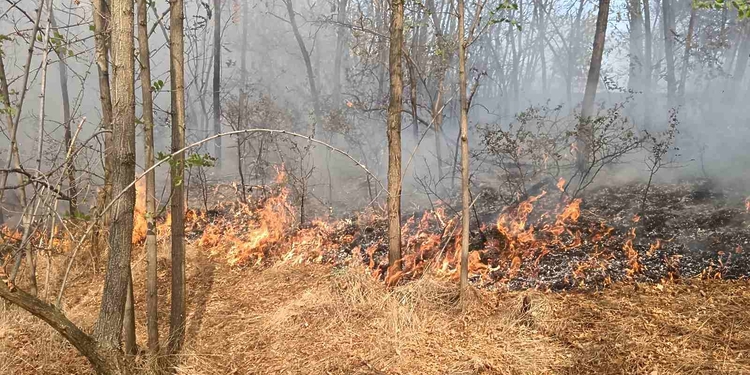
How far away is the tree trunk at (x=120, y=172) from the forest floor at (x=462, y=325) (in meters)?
1.37

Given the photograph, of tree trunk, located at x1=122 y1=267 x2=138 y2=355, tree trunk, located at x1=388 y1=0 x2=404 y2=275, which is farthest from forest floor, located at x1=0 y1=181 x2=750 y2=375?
tree trunk, located at x1=388 y1=0 x2=404 y2=275

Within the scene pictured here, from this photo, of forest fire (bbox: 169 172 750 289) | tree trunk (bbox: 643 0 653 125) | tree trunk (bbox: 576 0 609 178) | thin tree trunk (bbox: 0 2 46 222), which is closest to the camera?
thin tree trunk (bbox: 0 2 46 222)

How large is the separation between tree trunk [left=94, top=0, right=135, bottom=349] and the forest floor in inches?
53.7

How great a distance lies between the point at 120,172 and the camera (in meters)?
2.79

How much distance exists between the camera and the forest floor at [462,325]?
3.95 m

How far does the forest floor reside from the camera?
13.0ft

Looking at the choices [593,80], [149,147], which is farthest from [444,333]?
[593,80]

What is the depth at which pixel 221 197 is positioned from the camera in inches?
456

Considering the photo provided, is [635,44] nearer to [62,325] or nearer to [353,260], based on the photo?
[353,260]

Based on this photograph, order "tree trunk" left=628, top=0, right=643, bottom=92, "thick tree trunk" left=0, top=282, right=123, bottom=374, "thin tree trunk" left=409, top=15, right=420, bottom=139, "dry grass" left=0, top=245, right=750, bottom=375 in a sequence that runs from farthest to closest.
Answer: "tree trunk" left=628, top=0, right=643, bottom=92 < "thin tree trunk" left=409, top=15, right=420, bottom=139 < "dry grass" left=0, top=245, right=750, bottom=375 < "thick tree trunk" left=0, top=282, right=123, bottom=374

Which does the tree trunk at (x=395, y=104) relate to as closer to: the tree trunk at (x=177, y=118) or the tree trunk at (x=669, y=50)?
the tree trunk at (x=177, y=118)

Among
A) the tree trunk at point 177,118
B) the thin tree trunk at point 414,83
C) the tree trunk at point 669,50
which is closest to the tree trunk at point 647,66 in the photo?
the tree trunk at point 669,50

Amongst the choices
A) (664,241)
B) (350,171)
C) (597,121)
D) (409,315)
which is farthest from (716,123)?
(409,315)

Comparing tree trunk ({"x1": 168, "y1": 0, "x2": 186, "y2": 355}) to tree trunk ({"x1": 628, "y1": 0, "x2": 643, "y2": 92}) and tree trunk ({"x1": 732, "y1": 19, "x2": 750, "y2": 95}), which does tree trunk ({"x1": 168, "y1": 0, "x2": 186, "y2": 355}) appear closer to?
tree trunk ({"x1": 732, "y1": 19, "x2": 750, "y2": 95})
